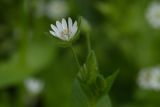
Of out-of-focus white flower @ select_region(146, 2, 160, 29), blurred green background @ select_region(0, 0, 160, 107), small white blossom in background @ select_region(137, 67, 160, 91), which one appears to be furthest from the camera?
out-of-focus white flower @ select_region(146, 2, 160, 29)

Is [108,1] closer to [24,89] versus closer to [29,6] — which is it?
[29,6]

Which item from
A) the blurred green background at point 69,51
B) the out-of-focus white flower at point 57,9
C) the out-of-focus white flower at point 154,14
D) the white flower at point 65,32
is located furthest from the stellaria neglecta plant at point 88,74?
the out-of-focus white flower at point 57,9

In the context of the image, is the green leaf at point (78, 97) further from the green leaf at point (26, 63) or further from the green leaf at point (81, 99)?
the green leaf at point (26, 63)

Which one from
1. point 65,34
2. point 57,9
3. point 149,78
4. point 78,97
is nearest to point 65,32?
point 65,34

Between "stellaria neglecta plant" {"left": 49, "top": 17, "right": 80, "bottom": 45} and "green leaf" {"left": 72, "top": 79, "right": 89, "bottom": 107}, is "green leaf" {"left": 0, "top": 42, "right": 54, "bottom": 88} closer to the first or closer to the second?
"green leaf" {"left": 72, "top": 79, "right": 89, "bottom": 107}

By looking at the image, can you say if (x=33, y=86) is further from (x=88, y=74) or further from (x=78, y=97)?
(x=88, y=74)

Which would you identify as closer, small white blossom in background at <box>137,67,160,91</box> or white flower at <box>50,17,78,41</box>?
white flower at <box>50,17,78,41</box>

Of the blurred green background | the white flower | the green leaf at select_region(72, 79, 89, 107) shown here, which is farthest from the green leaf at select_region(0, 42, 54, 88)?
the white flower

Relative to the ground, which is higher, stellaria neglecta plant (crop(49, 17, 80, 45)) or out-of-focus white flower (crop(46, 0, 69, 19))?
out-of-focus white flower (crop(46, 0, 69, 19))

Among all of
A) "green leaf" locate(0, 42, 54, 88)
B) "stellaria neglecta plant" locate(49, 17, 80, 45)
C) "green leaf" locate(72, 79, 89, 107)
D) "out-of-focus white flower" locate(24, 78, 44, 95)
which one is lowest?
"green leaf" locate(72, 79, 89, 107)
